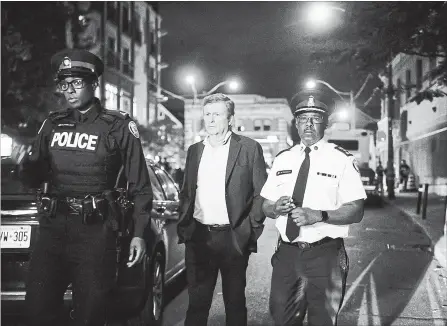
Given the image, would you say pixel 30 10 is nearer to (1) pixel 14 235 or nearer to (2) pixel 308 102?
(1) pixel 14 235

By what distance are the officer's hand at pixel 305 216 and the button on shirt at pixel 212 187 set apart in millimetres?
952

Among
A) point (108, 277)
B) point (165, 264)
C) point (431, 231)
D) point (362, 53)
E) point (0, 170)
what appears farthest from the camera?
point (431, 231)

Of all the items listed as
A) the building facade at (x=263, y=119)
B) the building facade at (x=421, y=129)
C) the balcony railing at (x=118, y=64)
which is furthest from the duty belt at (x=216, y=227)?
the building facade at (x=263, y=119)

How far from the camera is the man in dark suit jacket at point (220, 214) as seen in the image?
4.06m

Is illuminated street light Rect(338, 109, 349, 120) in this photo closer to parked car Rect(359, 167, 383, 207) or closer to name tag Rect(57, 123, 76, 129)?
parked car Rect(359, 167, 383, 207)

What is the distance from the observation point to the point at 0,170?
5215mm

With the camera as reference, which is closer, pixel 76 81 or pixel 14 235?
pixel 76 81

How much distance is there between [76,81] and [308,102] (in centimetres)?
148

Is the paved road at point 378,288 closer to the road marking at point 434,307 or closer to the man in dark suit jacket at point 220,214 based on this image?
Result: the road marking at point 434,307

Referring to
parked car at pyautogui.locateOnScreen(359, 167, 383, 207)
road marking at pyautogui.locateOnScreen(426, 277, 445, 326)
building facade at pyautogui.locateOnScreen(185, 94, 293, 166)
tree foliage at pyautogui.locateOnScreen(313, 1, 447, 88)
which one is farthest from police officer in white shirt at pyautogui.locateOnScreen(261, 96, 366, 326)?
building facade at pyautogui.locateOnScreen(185, 94, 293, 166)

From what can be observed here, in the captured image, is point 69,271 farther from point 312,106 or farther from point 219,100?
point 312,106

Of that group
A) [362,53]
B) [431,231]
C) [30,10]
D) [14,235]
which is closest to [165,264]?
[14,235]

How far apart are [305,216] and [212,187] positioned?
109 centimetres

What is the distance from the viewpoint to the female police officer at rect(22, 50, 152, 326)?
327cm
